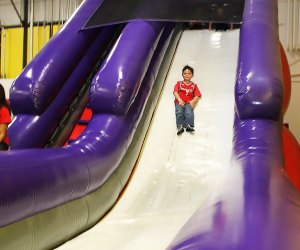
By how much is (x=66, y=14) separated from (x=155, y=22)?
337cm

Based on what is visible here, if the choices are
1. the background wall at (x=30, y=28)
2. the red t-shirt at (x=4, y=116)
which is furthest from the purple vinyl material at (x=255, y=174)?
the background wall at (x=30, y=28)

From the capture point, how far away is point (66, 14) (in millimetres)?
5770

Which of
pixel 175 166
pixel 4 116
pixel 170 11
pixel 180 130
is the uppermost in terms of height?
pixel 170 11

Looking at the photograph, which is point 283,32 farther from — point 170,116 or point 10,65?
point 10,65

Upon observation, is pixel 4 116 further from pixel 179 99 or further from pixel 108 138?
pixel 179 99

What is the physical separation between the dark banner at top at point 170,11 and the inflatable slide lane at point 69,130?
0.08 metres

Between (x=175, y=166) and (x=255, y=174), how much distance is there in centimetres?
101

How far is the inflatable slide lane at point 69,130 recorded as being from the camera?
132 centimetres

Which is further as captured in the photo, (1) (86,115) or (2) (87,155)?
(1) (86,115)

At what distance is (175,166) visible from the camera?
7.56 feet

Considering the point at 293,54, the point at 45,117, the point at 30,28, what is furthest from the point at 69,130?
the point at 30,28

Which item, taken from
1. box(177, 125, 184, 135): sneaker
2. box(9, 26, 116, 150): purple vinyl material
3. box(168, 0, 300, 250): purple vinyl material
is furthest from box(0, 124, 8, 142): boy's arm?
box(168, 0, 300, 250): purple vinyl material

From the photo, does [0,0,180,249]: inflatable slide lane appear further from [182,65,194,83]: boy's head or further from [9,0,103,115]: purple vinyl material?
[182,65,194,83]: boy's head

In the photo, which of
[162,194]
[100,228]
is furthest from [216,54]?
[100,228]
